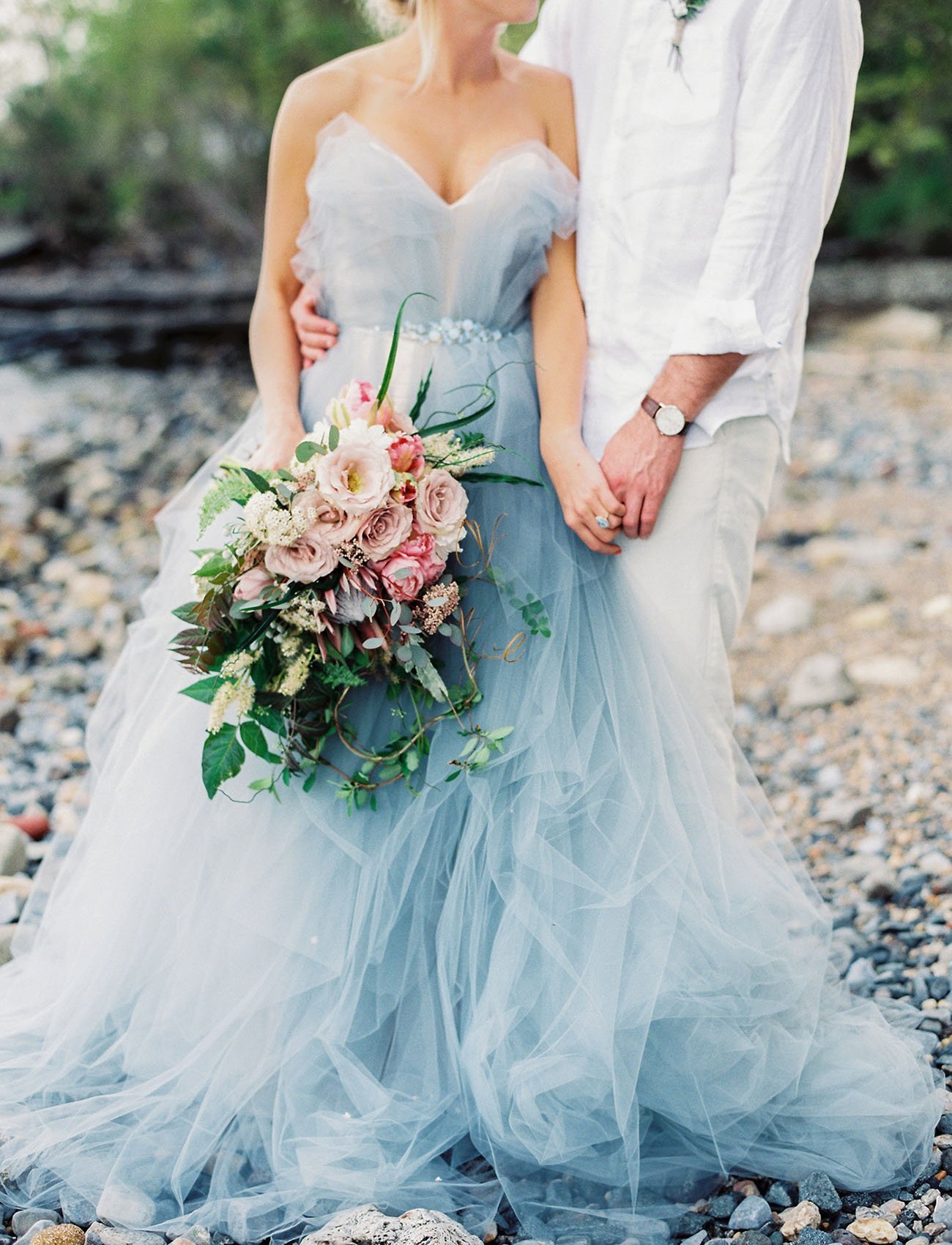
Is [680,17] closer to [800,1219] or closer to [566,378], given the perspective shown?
[566,378]

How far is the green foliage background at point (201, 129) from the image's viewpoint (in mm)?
13602

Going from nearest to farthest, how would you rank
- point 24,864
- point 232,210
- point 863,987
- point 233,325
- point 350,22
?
point 863,987, point 24,864, point 233,325, point 350,22, point 232,210

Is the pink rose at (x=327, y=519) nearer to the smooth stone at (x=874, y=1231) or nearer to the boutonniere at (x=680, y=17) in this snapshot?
the boutonniere at (x=680, y=17)

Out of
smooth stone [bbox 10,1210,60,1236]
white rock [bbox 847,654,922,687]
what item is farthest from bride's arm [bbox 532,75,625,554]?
white rock [bbox 847,654,922,687]

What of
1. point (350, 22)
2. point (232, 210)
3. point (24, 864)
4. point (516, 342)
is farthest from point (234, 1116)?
point (232, 210)

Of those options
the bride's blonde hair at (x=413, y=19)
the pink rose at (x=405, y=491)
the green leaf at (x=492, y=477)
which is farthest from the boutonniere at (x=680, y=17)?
the pink rose at (x=405, y=491)

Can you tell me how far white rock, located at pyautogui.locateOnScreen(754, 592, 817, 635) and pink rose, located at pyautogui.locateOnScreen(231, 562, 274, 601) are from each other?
3.41 meters

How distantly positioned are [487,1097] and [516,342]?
1556 mm

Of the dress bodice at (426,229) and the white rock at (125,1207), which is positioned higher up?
the dress bodice at (426,229)

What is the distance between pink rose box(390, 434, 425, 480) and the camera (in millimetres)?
2213

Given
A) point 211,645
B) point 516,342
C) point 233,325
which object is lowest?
point 233,325

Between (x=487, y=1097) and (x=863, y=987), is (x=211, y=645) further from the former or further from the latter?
(x=863, y=987)

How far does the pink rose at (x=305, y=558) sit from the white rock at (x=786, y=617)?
3.40 metres

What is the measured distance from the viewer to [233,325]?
496 inches
